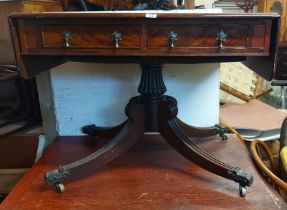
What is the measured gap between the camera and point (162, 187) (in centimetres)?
91

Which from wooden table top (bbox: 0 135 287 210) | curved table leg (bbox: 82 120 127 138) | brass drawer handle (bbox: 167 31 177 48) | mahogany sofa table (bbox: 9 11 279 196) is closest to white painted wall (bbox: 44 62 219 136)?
curved table leg (bbox: 82 120 127 138)

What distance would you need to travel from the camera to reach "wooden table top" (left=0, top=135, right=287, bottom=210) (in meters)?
0.84

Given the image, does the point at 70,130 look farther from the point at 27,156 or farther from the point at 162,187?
the point at 162,187

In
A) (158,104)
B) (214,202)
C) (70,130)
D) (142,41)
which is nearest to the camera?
(142,41)

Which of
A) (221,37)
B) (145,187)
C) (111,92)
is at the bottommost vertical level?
(145,187)

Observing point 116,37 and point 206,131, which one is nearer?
point 116,37

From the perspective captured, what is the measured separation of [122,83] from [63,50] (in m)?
0.47

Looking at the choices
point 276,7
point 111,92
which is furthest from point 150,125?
point 276,7

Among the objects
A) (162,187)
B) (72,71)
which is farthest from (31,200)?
(72,71)

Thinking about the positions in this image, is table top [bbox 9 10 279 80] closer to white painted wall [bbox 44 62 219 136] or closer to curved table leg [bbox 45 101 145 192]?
curved table leg [bbox 45 101 145 192]

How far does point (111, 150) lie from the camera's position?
36.8 inches

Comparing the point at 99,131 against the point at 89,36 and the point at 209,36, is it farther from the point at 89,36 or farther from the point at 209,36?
the point at 209,36

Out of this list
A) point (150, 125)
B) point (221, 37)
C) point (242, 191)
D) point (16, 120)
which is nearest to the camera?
point (221, 37)

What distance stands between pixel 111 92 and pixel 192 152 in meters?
0.46
